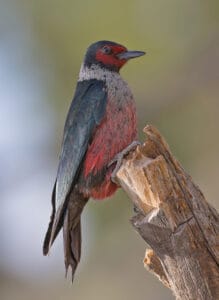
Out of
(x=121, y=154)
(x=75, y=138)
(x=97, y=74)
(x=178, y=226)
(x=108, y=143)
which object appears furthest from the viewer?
(x=97, y=74)

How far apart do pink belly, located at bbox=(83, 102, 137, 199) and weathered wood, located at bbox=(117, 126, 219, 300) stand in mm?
1275

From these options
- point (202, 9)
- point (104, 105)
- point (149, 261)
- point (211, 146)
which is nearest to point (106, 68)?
point (104, 105)

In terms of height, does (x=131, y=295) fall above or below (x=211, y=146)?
below

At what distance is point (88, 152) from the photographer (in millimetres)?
6035

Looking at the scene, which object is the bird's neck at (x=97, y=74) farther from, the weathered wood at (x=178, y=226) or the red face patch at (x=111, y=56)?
the weathered wood at (x=178, y=226)

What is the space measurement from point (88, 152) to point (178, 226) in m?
1.69

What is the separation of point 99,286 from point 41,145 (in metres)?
1.66

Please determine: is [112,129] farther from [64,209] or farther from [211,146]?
[211,146]

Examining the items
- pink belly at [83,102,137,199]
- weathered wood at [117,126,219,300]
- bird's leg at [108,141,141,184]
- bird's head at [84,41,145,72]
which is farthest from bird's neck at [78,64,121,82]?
weathered wood at [117,126,219,300]

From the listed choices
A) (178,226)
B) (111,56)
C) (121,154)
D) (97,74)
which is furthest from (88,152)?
(178,226)

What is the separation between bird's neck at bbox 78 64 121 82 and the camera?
6.52m

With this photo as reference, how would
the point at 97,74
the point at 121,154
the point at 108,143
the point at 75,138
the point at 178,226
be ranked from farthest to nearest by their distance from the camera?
the point at 97,74 < the point at 75,138 < the point at 108,143 < the point at 121,154 < the point at 178,226

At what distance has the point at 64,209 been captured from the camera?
5.92m

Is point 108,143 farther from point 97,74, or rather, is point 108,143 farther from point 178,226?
point 178,226
